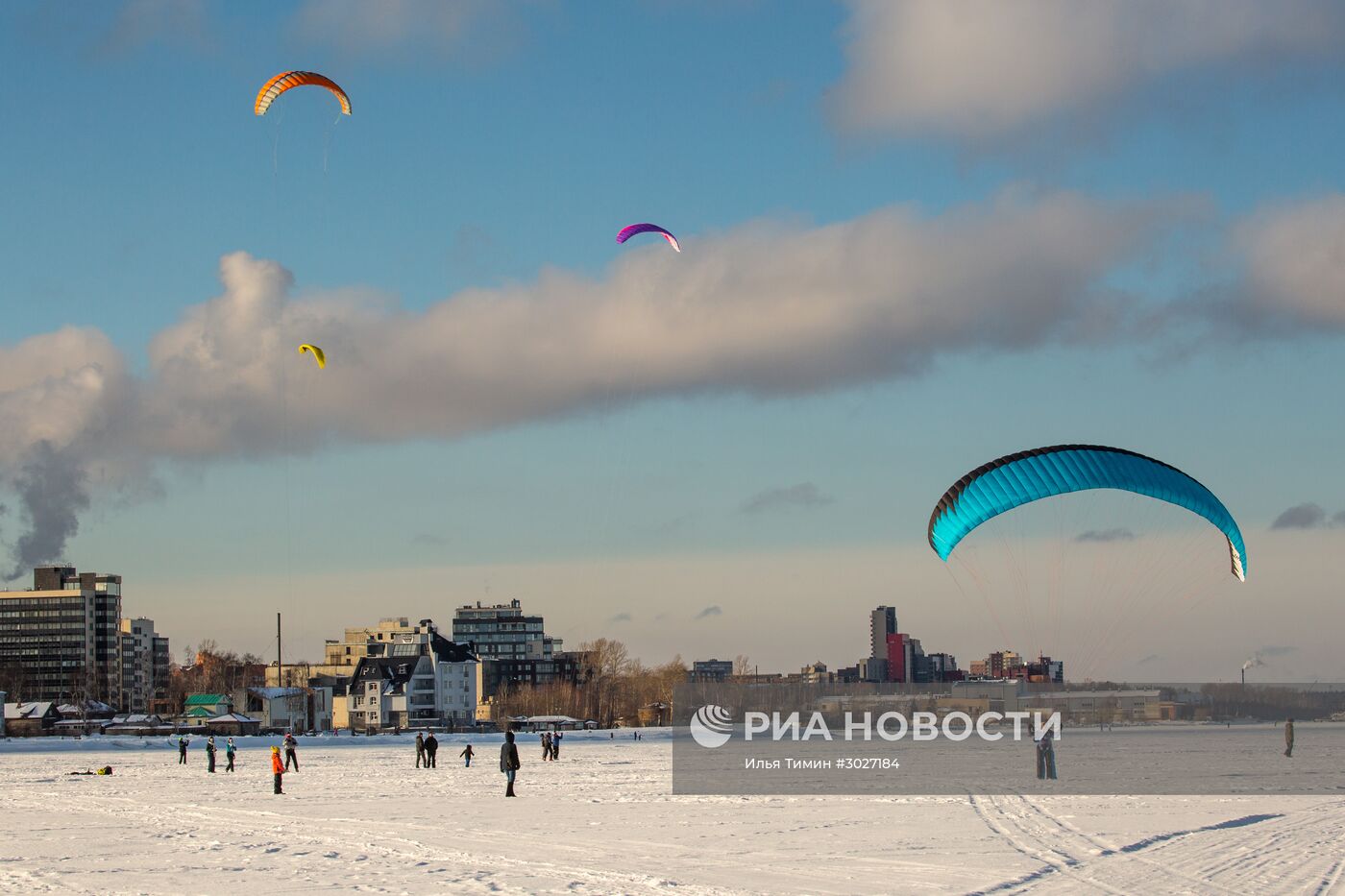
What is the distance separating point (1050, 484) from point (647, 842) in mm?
9353

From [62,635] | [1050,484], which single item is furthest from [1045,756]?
[62,635]

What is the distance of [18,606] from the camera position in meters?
186

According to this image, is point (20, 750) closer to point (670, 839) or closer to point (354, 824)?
point (354, 824)

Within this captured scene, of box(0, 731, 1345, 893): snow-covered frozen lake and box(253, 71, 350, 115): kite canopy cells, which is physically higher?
box(253, 71, 350, 115): kite canopy cells

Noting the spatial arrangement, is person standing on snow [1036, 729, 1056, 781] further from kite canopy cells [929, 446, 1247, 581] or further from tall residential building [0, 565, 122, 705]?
tall residential building [0, 565, 122, 705]

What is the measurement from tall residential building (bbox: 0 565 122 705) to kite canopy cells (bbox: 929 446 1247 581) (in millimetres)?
171202

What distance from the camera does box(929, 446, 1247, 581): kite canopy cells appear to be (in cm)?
2459

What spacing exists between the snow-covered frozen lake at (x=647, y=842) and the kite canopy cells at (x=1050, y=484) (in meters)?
4.94

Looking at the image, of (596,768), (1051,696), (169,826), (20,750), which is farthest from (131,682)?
(169,826)

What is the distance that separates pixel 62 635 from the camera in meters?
184

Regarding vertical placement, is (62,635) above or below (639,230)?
below

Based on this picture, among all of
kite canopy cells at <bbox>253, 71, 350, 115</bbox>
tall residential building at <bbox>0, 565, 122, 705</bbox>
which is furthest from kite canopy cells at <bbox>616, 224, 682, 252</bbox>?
tall residential building at <bbox>0, 565, 122, 705</bbox>

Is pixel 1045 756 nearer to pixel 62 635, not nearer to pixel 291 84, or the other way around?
pixel 291 84

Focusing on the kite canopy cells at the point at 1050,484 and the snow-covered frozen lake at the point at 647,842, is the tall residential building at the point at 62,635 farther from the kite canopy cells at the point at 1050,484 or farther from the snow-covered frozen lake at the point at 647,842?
the kite canopy cells at the point at 1050,484
